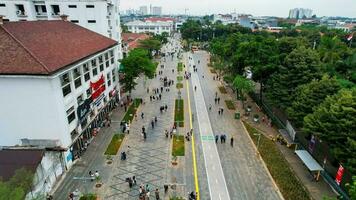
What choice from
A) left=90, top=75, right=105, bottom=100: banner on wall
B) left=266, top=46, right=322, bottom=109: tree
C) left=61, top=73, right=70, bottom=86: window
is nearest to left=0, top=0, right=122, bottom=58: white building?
left=90, top=75, right=105, bottom=100: banner on wall

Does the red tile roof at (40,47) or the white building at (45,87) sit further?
the white building at (45,87)

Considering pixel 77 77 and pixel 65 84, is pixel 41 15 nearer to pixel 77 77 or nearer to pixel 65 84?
pixel 77 77

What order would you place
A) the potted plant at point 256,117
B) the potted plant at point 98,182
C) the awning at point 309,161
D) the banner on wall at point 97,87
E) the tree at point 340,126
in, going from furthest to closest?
the potted plant at point 256,117, the banner on wall at point 97,87, the awning at point 309,161, the potted plant at point 98,182, the tree at point 340,126

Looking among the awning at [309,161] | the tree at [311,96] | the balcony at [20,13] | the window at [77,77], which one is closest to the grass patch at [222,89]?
the tree at [311,96]

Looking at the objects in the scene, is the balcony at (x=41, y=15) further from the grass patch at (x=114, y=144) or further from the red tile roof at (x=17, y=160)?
the red tile roof at (x=17, y=160)

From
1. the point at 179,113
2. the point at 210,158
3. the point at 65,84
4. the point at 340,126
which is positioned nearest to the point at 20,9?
the point at 65,84

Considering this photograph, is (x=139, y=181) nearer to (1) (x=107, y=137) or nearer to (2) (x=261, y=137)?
(1) (x=107, y=137)

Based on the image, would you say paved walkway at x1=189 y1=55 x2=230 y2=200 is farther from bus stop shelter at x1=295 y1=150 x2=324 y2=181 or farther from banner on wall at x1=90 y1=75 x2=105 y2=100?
banner on wall at x1=90 y1=75 x2=105 y2=100
